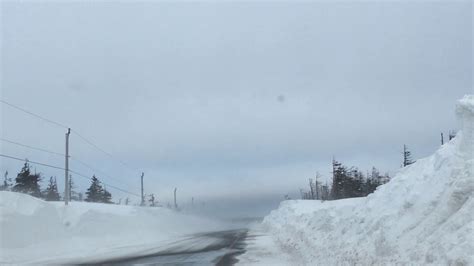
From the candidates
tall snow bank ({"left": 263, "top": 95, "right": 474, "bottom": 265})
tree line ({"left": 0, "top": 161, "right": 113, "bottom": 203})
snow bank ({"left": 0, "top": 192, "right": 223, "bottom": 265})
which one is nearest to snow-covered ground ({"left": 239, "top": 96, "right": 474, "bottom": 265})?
tall snow bank ({"left": 263, "top": 95, "right": 474, "bottom": 265})

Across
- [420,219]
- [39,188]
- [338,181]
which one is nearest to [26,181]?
[39,188]

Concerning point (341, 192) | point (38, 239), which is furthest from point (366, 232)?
point (341, 192)

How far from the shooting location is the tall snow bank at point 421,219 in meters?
8.57

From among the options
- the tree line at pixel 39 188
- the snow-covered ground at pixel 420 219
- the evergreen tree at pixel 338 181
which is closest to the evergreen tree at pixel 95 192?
the tree line at pixel 39 188

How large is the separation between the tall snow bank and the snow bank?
11999 millimetres

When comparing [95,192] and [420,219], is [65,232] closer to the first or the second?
[420,219]

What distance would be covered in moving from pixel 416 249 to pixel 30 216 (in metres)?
23.1

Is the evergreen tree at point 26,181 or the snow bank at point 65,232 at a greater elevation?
the evergreen tree at point 26,181

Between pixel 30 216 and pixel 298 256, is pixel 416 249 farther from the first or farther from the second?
pixel 30 216

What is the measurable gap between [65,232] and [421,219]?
2497 centimetres

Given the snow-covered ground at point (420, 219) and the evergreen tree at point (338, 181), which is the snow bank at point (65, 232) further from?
the evergreen tree at point (338, 181)

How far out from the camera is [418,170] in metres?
13.7

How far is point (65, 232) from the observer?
102 feet

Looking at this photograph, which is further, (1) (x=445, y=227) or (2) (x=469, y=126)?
(2) (x=469, y=126)
